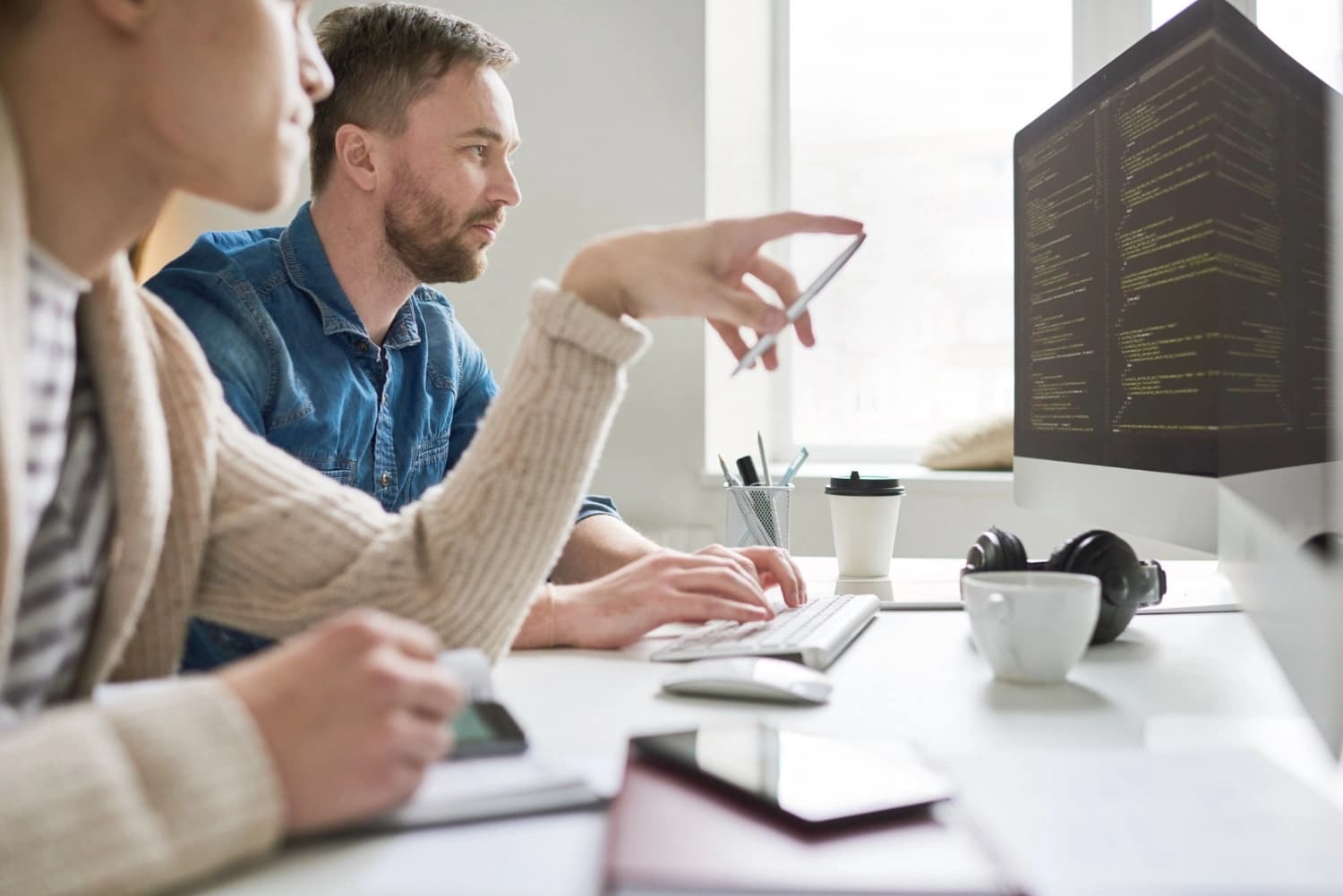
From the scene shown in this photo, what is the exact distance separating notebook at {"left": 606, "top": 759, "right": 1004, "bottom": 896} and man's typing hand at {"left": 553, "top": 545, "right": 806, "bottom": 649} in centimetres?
42

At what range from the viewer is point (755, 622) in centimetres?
93

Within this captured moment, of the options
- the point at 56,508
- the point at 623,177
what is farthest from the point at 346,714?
the point at 623,177

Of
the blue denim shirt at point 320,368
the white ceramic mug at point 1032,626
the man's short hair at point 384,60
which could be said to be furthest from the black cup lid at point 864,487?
the man's short hair at point 384,60

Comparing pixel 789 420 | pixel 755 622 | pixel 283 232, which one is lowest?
pixel 755 622

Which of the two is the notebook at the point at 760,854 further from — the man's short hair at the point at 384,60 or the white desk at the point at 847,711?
the man's short hair at the point at 384,60

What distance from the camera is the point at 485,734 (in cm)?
55

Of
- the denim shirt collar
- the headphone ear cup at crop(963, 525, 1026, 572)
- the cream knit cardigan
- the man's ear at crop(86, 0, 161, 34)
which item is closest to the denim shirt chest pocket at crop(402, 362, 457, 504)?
the denim shirt collar

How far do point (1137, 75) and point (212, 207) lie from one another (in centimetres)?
221

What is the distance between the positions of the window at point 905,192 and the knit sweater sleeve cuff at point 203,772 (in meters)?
2.30

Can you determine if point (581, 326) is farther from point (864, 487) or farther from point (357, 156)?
point (357, 156)

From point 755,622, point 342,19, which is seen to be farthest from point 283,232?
point 755,622

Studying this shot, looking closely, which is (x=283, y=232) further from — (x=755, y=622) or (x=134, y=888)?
(x=134, y=888)

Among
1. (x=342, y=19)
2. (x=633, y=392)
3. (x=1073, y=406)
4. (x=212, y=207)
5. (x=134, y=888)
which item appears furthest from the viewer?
(x=212, y=207)

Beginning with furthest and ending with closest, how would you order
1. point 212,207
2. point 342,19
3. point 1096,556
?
1. point 212,207
2. point 342,19
3. point 1096,556
